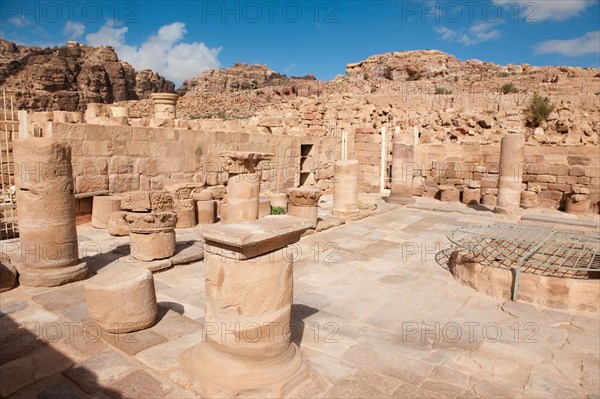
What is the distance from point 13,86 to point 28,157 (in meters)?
36.8

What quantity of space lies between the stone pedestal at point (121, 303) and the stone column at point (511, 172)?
1091 centimetres

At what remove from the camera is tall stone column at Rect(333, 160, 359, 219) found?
11141 mm

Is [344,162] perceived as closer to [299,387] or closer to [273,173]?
[273,173]

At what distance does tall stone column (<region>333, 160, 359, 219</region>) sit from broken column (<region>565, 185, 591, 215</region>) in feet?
23.9

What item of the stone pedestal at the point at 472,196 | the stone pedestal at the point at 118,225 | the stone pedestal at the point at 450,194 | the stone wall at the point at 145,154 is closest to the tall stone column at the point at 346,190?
the stone wall at the point at 145,154

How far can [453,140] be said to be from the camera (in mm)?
18375

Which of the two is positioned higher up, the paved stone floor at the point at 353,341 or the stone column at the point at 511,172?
the stone column at the point at 511,172

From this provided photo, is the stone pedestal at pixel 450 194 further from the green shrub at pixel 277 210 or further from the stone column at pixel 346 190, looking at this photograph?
the green shrub at pixel 277 210

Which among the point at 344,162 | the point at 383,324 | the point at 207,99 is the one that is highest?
the point at 207,99

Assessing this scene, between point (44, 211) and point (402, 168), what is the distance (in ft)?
37.4

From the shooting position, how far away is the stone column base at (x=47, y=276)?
205 inches

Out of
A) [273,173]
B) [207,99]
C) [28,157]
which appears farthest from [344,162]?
[207,99]

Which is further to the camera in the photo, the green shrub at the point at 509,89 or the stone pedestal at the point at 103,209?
the green shrub at the point at 509,89

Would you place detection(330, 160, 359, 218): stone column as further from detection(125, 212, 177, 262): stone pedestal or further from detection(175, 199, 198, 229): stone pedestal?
detection(125, 212, 177, 262): stone pedestal
